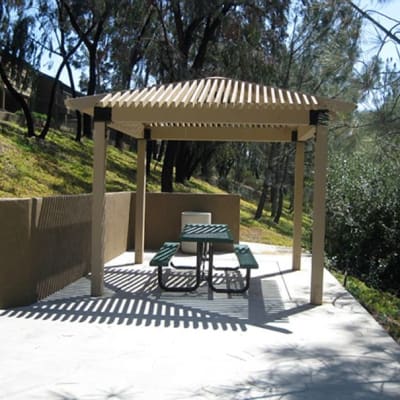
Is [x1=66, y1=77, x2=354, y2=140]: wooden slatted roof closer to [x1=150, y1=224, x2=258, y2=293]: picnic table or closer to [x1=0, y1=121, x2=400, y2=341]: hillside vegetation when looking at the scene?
[x1=150, y1=224, x2=258, y2=293]: picnic table

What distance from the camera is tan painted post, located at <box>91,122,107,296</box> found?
274 inches

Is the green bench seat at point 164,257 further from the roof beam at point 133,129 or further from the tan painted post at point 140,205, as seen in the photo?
the roof beam at point 133,129

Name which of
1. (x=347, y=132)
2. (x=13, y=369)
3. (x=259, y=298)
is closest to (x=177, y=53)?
(x=347, y=132)

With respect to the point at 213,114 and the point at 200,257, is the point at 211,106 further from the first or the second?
the point at 200,257

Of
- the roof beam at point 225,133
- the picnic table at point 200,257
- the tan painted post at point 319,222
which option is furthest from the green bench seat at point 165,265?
the roof beam at point 225,133

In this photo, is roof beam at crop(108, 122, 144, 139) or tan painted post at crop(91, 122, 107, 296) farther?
roof beam at crop(108, 122, 144, 139)

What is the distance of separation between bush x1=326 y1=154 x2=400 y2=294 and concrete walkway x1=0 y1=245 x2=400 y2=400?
13.2 ft

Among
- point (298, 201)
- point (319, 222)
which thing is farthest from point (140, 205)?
point (319, 222)

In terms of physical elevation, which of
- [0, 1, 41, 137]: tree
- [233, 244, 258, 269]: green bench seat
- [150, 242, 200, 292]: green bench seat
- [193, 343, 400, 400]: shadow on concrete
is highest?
[0, 1, 41, 137]: tree

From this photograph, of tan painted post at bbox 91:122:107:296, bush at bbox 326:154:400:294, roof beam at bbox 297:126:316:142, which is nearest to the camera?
tan painted post at bbox 91:122:107:296

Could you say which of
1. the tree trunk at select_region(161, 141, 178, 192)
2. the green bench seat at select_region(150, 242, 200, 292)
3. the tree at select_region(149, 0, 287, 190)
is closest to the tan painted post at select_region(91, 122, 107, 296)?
the green bench seat at select_region(150, 242, 200, 292)

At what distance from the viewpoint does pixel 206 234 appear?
8102 millimetres

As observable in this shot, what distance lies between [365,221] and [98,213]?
6.89 metres

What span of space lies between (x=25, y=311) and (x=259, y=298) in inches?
122
